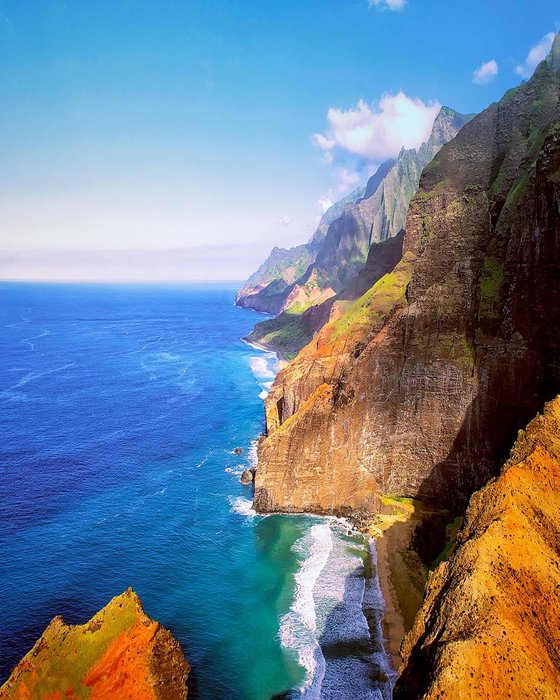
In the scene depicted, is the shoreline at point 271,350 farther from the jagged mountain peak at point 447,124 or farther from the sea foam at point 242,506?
the jagged mountain peak at point 447,124

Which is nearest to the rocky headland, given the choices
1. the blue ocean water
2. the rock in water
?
the blue ocean water

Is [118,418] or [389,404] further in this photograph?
[118,418]

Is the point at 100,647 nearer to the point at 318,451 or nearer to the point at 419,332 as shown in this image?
the point at 318,451

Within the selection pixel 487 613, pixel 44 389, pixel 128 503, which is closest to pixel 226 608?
pixel 128 503

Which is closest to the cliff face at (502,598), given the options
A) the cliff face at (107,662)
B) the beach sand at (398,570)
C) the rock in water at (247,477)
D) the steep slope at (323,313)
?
the beach sand at (398,570)

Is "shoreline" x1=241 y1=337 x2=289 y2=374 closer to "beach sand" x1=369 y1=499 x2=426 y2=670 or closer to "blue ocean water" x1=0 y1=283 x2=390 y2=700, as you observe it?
"blue ocean water" x1=0 y1=283 x2=390 y2=700

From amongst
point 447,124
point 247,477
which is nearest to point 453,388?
point 247,477
